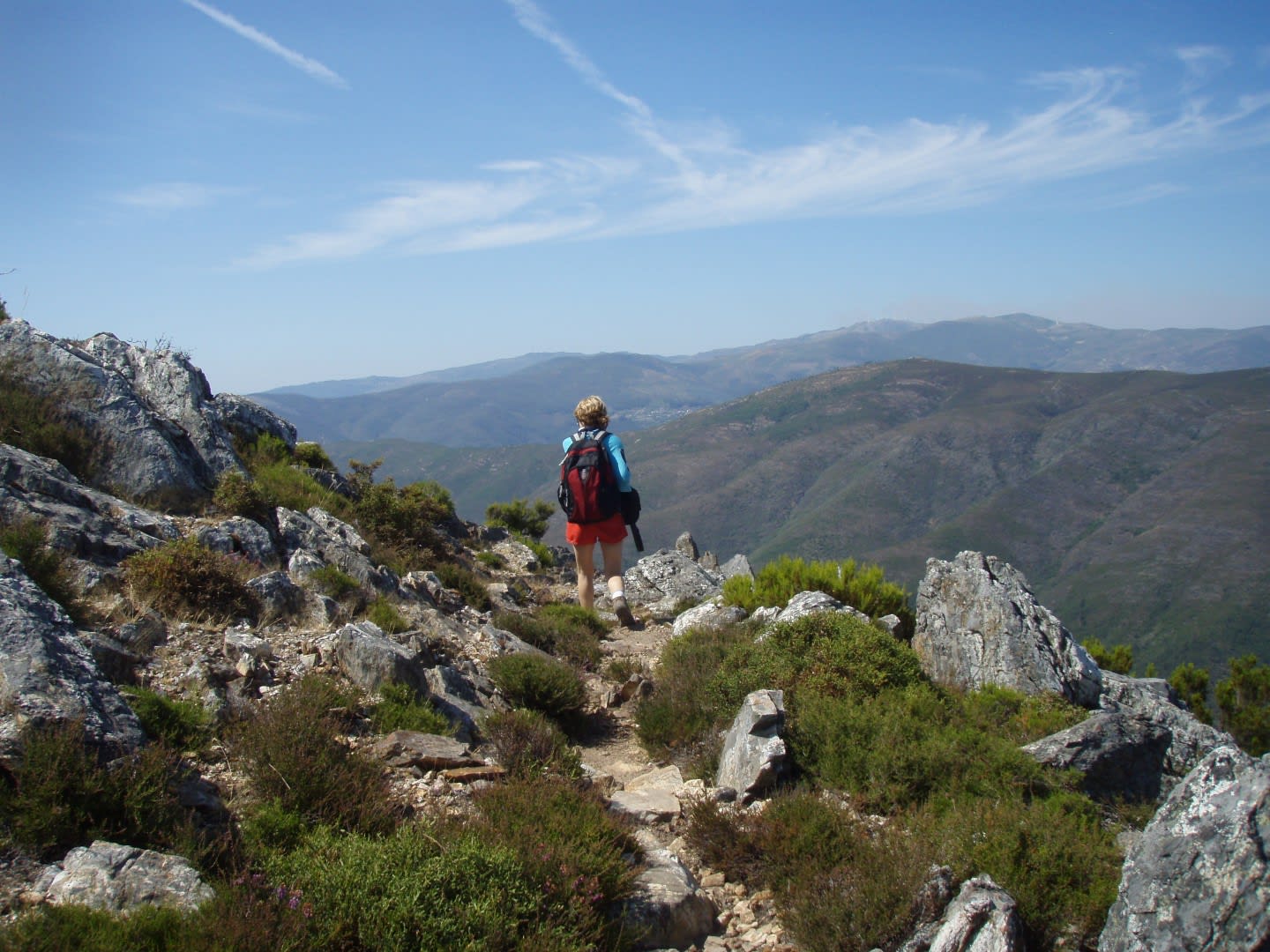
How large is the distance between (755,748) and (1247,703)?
15.6 m

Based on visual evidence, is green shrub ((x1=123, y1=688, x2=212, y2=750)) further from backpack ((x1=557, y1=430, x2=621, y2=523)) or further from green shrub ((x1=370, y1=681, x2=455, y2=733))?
backpack ((x1=557, y1=430, x2=621, y2=523))

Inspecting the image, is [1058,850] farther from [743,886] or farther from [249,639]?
[249,639]

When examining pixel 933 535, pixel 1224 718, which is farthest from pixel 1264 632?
pixel 1224 718

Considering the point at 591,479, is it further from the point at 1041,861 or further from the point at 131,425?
the point at 1041,861

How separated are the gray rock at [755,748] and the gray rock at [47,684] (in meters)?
4.10

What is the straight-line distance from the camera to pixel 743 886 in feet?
16.8

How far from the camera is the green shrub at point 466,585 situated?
1269 cm

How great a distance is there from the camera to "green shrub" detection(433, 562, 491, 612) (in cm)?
1269

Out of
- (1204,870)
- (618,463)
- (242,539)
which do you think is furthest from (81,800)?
(618,463)

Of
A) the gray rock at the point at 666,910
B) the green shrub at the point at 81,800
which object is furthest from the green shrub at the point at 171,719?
the gray rock at the point at 666,910

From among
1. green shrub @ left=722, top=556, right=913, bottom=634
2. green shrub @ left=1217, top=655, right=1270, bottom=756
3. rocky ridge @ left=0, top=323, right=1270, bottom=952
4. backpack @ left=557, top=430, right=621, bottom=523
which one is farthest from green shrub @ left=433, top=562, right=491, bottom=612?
green shrub @ left=1217, top=655, right=1270, bottom=756

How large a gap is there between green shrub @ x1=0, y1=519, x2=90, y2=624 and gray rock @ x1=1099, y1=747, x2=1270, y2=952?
7.60m

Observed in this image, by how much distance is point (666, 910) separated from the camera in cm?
446

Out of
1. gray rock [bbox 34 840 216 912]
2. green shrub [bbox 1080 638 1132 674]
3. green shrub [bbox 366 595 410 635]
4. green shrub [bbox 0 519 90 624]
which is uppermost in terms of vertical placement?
green shrub [bbox 0 519 90 624]
